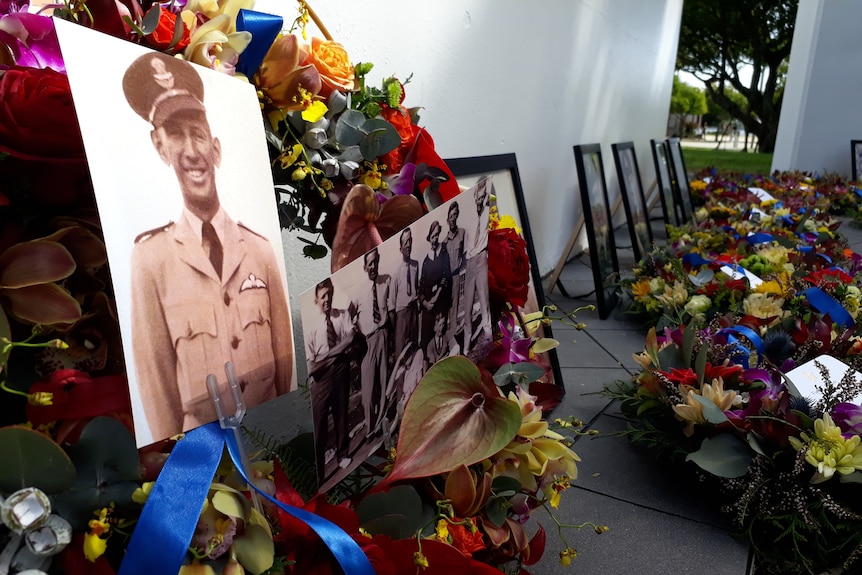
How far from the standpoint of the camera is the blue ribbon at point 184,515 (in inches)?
16.1

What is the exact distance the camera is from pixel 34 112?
409mm

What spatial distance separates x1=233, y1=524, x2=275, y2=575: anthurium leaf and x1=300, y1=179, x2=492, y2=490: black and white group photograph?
0.34 ft

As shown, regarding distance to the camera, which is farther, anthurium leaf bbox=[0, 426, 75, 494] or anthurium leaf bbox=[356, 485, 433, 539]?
anthurium leaf bbox=[356, 485, 433, 539]

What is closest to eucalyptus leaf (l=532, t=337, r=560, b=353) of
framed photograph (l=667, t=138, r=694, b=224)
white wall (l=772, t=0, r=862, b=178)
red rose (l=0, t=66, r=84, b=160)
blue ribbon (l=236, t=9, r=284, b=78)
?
blue ribbon (l=236, t=9, r=284, b=78)

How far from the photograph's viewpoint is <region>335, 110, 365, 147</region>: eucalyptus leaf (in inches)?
27.3

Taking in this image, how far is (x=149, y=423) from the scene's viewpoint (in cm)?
43

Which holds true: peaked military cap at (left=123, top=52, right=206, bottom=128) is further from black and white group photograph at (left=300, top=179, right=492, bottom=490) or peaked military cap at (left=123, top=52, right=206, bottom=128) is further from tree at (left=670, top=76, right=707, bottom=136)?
tree at (left=670, top=76, right=707, bottom=136)

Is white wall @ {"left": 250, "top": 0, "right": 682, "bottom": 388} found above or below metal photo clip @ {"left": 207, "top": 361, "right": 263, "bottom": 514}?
above

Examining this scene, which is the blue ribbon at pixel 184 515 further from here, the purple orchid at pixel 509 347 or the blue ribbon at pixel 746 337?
the blue ribbon at pixel 746 337

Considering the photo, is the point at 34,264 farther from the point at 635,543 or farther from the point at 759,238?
the point at 759,238

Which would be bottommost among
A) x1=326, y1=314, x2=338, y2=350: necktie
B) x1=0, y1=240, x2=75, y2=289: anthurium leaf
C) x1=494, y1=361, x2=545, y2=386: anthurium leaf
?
x1=494, y1=361, x2=545, y2=386: anthurium leaf

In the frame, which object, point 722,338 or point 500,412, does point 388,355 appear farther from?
point 722,338

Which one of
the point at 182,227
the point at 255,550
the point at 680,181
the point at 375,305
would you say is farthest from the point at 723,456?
the point at 680,181

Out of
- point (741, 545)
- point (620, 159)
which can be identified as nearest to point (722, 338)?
point (741, 545)
